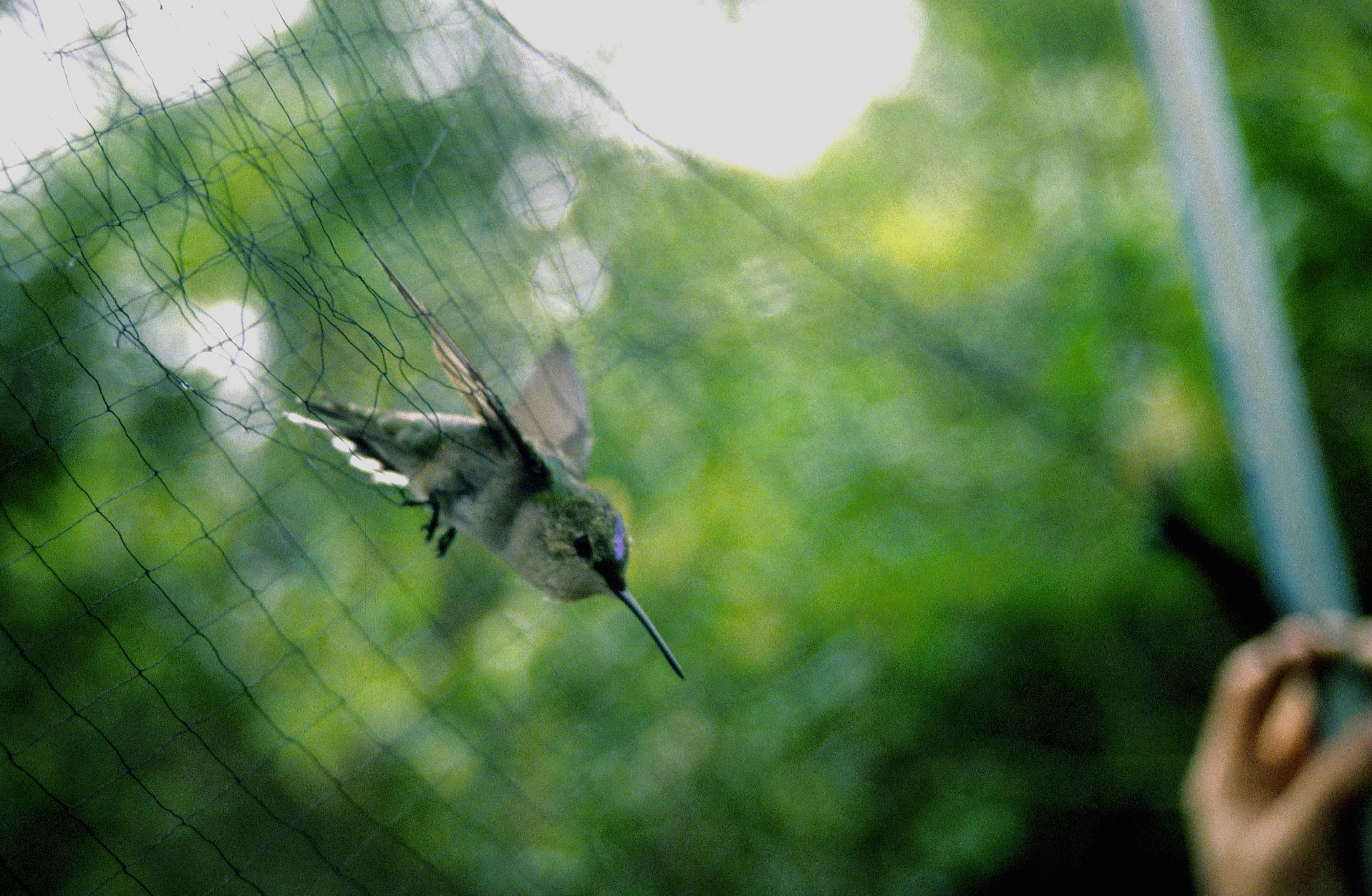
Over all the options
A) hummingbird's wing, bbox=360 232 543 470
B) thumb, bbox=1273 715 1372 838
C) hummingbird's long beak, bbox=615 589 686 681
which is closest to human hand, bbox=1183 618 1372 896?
thumb, bbox=1273 715 1372 838

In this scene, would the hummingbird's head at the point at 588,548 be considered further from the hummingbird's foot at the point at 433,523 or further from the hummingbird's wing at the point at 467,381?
the hummingbird's foot at the point at 433,523

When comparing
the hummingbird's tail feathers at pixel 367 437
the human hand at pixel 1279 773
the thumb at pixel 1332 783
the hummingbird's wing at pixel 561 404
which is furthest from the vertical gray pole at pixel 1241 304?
the hummingbird's tail feathers at pixel 367 437

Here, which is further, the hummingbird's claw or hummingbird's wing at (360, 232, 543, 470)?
the hummingbird's claw

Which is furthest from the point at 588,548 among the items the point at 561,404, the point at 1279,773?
the point at 1279,773

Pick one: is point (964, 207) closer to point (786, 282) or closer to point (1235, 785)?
point (786, 282)

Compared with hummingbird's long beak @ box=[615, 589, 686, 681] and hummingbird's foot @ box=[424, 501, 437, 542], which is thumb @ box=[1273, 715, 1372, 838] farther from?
hummingbird's foot @ box=[424, 501, 437, 542]

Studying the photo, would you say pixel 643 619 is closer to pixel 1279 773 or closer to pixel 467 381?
pixel 467 381
